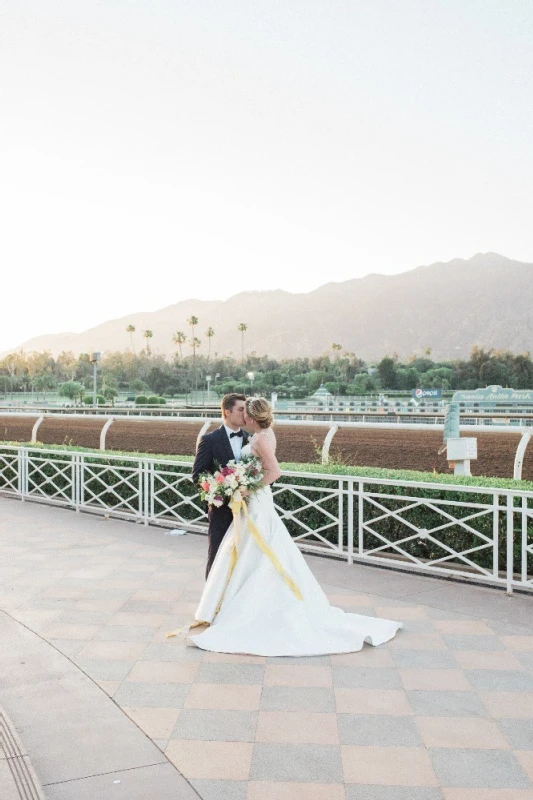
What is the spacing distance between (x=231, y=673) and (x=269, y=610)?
2.26ft

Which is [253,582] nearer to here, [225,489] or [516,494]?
[225,489]

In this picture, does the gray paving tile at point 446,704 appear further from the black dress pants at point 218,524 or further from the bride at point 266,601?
the black dress pants at point 218,524

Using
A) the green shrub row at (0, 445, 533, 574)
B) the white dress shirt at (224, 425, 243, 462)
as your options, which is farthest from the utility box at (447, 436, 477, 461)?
the white dress shirt at (224, 425, 243, 462)

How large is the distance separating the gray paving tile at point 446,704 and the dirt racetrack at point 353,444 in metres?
8.73

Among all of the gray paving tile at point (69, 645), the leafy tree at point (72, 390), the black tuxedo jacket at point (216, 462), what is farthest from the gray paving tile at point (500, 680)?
the leafy tree at point (72, 390)

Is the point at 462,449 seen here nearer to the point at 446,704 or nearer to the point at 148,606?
the point at 148,606

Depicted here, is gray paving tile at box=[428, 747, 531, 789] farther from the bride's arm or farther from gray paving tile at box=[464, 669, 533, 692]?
the bride's arm

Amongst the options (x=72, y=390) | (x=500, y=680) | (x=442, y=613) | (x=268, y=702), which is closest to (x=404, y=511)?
(x=442, y=613)

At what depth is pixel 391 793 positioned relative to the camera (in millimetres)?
3260

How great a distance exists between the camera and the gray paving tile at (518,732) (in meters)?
3.73

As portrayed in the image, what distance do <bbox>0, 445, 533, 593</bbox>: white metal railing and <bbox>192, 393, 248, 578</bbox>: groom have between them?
224 centimetres

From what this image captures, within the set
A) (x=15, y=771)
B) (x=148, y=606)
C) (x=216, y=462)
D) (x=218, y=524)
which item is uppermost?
(x=216, y=462)

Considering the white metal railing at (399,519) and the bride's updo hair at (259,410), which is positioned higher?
the bride's updo hair at (259,410)

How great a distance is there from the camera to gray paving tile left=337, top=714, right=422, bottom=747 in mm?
3771
